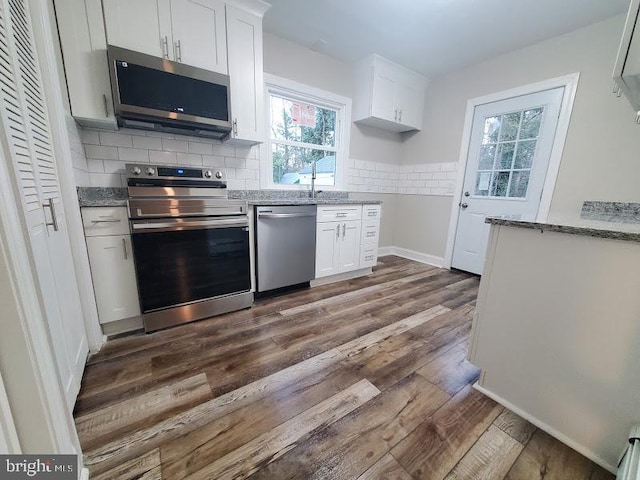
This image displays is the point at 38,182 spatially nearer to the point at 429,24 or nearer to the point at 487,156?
the point at 429,24

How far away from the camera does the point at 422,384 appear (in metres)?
1.34

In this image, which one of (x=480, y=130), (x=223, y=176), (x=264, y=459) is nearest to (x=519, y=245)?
(x=264, y=459)

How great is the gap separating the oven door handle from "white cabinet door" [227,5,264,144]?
76 centimetres

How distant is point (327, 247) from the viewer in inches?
103

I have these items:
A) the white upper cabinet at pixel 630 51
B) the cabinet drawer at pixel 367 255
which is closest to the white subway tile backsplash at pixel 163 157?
the cabinet drawer at pixel 367 255

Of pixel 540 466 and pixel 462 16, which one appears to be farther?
pixel 462 16

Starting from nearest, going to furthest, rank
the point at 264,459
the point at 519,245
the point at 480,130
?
the point at 264,459 → the point at 519,245 → the point at 480,130

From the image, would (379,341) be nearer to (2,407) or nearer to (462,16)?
(2,407)

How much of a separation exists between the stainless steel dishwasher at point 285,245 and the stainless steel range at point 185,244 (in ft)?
0.55

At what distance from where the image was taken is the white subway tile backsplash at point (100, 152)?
181cm

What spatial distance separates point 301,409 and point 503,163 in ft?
10.5

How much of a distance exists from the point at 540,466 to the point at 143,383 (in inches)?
71.4

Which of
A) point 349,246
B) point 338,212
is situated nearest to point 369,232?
point 349,246

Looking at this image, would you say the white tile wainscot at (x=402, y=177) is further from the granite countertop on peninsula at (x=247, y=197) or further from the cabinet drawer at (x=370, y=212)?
the cabinet drawer at (x=370, y=212)
